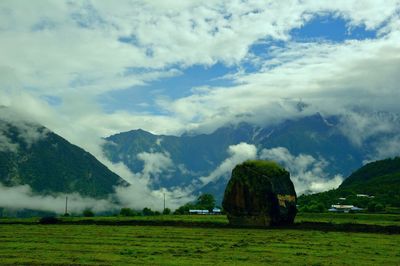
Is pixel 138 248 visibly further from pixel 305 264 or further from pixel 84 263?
pixel 305 264

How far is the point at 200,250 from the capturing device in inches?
1959

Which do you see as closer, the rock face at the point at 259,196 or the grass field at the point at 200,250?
the grass field at the point at 200,250

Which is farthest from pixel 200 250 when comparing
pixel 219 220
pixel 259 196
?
pixel 219 220

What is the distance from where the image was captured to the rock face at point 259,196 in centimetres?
8769

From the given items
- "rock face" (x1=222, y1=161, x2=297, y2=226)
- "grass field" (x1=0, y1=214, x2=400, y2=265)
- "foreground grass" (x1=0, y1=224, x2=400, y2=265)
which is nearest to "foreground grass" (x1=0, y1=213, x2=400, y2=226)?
"rock face" (x1=222, y1=161, x2=297, y2=226)

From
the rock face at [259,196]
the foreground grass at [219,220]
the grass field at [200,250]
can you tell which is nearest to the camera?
the grass field at [200,250]

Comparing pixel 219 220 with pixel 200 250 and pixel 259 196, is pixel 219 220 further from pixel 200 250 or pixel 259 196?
pixel 200 250

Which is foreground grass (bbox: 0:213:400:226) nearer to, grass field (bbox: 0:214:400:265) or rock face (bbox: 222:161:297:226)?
rock face (bbox: 222:161:297:226)

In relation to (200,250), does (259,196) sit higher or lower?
higher

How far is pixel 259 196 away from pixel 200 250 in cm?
3967

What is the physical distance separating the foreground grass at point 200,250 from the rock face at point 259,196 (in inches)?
785

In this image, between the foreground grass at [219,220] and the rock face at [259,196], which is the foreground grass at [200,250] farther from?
the foreground grass at [219,220]

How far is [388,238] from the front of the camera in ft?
217

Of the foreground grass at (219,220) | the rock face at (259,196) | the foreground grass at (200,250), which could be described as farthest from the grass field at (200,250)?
the foreground grass at (219,220)
